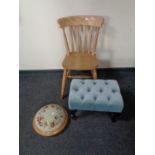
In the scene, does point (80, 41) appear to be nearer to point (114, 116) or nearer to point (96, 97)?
point (96, 97)

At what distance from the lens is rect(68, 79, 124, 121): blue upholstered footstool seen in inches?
54.3

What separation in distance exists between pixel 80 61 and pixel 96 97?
497 mm

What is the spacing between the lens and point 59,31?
194cm

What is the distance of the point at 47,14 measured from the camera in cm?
182

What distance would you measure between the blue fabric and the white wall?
70 centimetres

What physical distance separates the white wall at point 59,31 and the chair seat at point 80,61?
0.31 metres

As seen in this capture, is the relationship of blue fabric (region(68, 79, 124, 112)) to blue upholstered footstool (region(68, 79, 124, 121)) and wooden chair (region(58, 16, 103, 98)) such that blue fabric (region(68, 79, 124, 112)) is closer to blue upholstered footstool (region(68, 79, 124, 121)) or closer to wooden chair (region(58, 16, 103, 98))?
blue upholstered footstool (region(68, 79, 124, 121))

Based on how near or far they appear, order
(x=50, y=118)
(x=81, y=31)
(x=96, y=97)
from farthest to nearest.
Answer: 1. (x=81, y=31)
2. (x=50, y=118)
3. (x=96, y=97)

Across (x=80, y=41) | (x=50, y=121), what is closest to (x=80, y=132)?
(x=50, y=121)

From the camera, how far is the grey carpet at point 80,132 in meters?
1.42

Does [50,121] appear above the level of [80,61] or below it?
below

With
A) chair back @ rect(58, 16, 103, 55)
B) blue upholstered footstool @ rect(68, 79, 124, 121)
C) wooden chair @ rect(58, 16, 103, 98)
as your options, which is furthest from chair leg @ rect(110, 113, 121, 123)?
chair back @ rect(58, 16, 103, 55)
